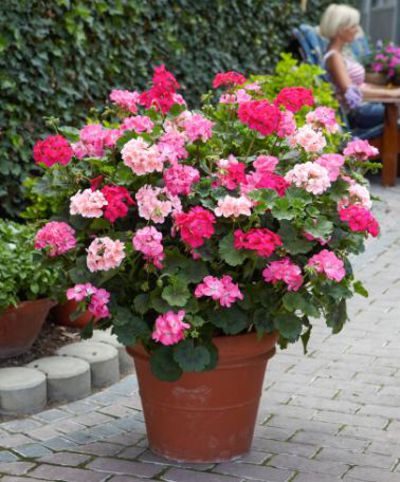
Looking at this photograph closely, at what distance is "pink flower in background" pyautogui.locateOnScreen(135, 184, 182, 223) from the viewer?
3334 mm

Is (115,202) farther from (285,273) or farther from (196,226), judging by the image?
(285,273)

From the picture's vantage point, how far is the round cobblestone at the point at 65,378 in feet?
14.4

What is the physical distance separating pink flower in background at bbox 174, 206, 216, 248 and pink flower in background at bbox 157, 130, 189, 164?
0.25 meters

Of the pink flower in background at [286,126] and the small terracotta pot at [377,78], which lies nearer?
the pink flower in background at [286,126]

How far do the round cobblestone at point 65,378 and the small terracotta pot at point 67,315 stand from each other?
1.93 ft

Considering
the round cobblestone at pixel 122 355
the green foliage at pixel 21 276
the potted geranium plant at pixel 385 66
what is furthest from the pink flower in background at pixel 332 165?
the potted geranium plant at pixel 385 66

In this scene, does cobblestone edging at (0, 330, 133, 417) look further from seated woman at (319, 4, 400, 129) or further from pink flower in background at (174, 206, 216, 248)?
seated woman at (319, 4, 400, 129)

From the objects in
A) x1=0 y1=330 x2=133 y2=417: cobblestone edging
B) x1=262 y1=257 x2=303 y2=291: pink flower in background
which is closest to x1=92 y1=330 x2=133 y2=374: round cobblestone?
x1=0 y1=330 x2=133 y2=417: cobblestone edging

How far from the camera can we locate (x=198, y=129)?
3514 mm

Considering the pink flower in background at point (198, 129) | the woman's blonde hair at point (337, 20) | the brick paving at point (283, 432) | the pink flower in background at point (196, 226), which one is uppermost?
the woman's blonde hair at point (337, 20)

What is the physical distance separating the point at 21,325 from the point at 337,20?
593 cm

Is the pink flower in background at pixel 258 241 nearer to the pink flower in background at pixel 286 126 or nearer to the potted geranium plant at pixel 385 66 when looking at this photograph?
the pink flower in background at pixel 286 126

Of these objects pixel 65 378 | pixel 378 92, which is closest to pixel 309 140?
pixel 65 378

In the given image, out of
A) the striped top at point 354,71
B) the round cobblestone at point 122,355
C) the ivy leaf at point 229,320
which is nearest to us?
the ivy leaf at point 229,320
